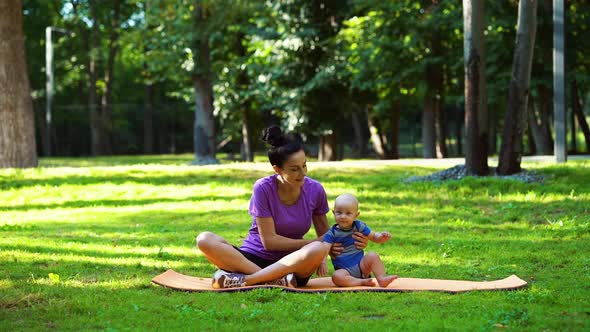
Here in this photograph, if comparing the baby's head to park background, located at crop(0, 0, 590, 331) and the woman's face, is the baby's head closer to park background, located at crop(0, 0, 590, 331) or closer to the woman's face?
the woman's face

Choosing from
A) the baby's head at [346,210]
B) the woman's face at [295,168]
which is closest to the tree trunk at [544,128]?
the baby's head at [346,210]

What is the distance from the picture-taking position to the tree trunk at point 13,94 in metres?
20.8

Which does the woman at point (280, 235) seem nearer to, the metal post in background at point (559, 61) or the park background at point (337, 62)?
the park background at point (337, 62)

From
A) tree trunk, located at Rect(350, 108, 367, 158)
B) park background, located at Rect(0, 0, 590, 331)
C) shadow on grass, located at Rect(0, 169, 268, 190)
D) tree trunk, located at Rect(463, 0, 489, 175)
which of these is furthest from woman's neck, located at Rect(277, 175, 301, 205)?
tree trunk, located at Rect(350, 108, 367, 158)

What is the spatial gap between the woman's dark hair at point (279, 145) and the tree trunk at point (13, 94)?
14.7m

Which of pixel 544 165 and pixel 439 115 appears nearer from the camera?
pixel 544 165

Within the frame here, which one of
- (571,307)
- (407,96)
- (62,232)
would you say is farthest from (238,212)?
(407,96)

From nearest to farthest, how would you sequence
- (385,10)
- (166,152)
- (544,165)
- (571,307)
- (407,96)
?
(571,307)
(544,165)
(385,10)
(407,96)
(166,152)

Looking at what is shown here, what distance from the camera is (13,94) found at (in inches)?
825

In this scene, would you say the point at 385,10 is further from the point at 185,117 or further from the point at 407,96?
the point at 185,117

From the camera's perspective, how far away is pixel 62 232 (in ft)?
43.0

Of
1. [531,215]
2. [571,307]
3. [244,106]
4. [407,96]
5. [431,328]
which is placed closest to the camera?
[431,328]

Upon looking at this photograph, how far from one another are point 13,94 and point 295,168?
1507 cm

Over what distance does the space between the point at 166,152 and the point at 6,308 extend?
47401 mm
